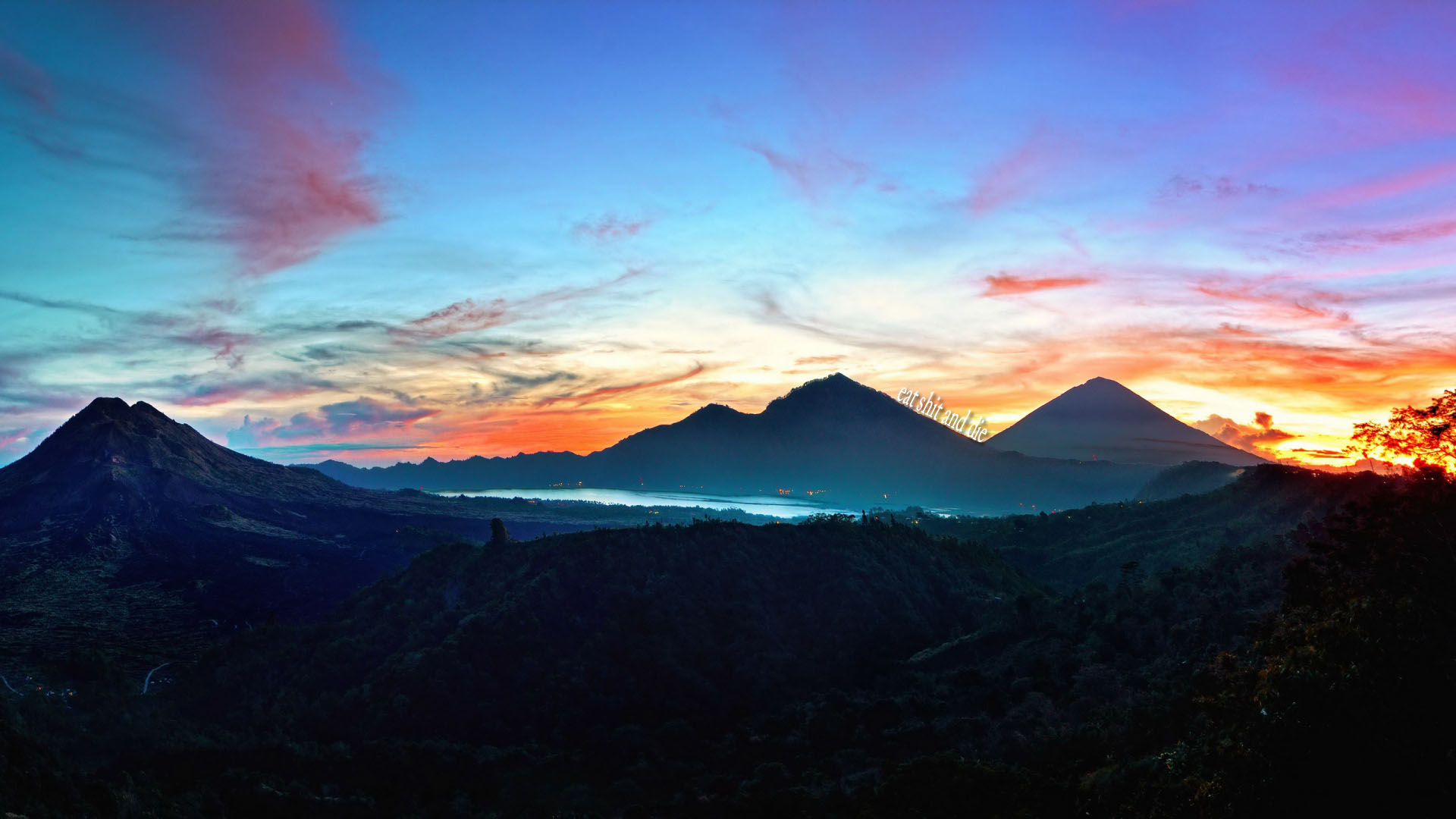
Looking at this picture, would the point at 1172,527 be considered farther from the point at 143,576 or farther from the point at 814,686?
the point at 143,576

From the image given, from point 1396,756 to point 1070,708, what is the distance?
112ft

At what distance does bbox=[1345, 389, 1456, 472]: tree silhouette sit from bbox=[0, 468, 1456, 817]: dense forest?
443cm

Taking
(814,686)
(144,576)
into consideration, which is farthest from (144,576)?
(814,686)

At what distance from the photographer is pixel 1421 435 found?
63.1 metres

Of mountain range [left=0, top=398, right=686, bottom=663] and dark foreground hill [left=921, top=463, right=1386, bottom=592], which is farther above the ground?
dark foreground hill [left=921, top=463, right=1386, bottom=592]

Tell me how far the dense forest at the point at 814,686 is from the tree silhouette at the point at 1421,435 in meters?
4.43

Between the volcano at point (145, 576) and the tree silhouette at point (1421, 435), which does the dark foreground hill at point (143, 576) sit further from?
the tree silhouette at point (1421, 435)

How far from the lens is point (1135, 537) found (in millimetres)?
155625

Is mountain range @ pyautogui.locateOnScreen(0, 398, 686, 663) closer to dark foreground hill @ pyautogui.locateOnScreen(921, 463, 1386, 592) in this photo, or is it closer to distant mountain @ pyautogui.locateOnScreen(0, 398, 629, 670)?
distant mountain @ pyautogui.locateOnScreen(0, 398, 629, 670)

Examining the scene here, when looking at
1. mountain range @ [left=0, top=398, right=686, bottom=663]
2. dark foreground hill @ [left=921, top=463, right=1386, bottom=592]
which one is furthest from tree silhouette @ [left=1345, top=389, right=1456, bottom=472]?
mountain range @ [left=0, top=398, right=686, bottom=663]

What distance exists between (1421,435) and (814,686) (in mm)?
61216

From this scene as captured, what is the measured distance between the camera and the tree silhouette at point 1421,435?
6181 cm

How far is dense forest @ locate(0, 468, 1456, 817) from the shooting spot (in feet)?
137

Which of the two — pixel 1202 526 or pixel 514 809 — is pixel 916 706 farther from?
pixel 1202 526
